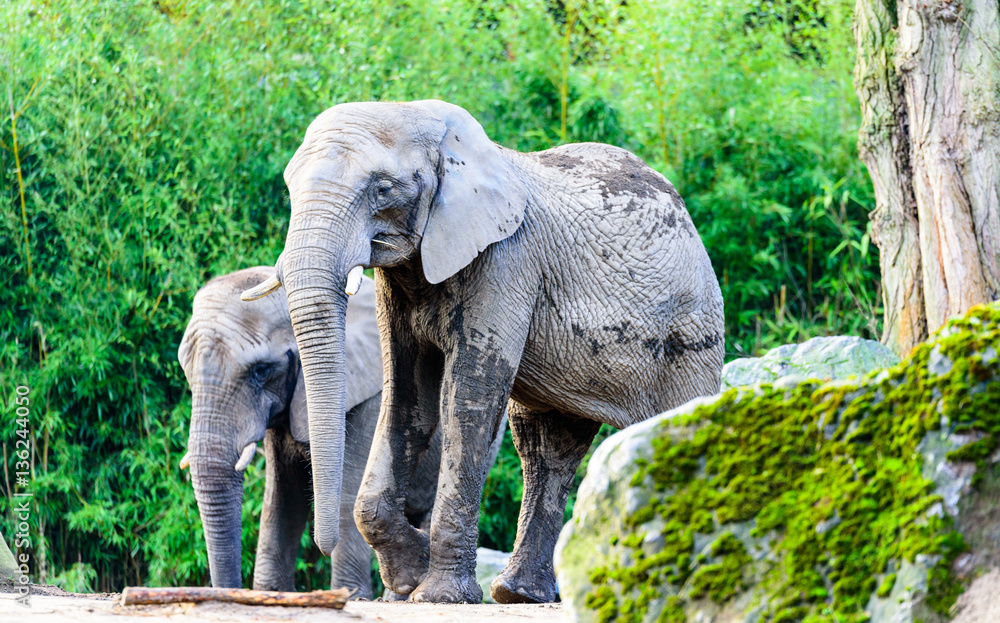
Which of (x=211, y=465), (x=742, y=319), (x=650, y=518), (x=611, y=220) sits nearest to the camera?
(x=650, y=518)

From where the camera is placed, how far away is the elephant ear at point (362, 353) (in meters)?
6.94

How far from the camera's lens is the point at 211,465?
20.6 feet

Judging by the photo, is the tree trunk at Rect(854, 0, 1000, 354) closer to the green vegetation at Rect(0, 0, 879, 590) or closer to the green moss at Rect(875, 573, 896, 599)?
the green vegetation at Rect(0, 0, 879, 590)

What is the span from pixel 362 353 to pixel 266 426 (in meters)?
0.81

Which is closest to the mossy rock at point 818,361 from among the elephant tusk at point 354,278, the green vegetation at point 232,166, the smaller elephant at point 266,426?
the green vegetation at point 232,166

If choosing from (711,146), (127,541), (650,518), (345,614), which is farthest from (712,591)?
(711,146)

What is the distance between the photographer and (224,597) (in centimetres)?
336

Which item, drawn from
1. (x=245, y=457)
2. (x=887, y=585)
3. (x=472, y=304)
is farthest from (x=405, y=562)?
(x=887, y=585)

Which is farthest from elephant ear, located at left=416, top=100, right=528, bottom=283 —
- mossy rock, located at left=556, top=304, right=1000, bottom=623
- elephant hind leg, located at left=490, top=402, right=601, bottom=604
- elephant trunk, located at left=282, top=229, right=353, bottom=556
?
mossy rock, located at left=556, top=304, right=1000, bottom=623

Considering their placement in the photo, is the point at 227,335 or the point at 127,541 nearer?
the point at 227,335

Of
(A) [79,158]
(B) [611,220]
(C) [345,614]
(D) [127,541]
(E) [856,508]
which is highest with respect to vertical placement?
(A) [79,158]

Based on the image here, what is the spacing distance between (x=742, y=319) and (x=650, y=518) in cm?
678

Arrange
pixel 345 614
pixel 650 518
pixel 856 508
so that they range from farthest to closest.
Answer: pixel 345 614, pixel 650 518, pixel 856 508

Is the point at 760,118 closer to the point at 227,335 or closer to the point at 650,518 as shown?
the point at 227,335
